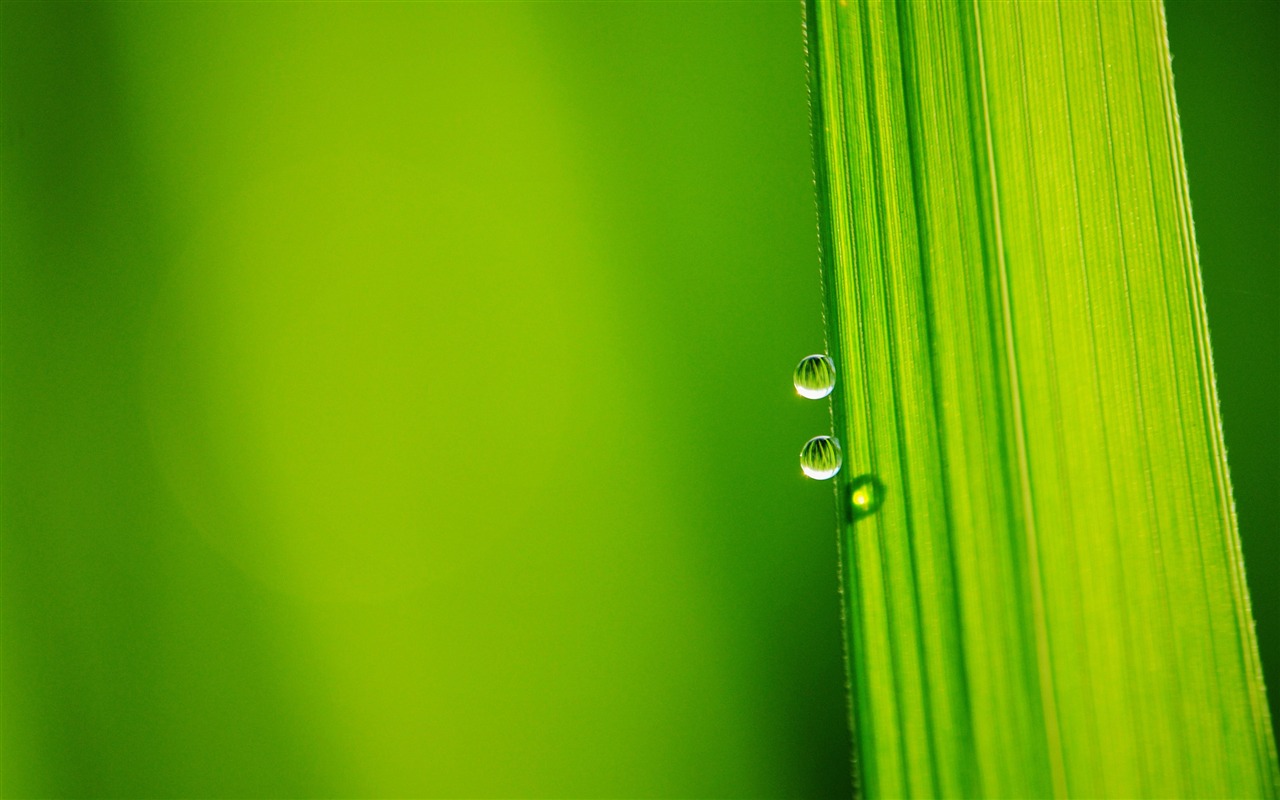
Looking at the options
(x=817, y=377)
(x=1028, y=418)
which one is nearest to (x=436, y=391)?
(x=817, y=377)

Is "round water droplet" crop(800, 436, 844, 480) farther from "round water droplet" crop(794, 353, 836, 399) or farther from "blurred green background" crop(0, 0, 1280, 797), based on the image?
"blurred green background" crop(0, 0, 1280, 797)

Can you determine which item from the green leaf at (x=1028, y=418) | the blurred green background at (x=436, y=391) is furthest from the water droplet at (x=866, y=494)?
the blurred green background at (x=436, y=391)

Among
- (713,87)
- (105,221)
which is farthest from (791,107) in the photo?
(105,221)

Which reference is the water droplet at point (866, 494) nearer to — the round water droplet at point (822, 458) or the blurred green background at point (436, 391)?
the round water droplet at point (822, 458)

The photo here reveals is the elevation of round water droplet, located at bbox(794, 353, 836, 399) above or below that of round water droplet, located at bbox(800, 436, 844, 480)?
above

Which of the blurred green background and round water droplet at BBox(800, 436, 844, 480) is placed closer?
round water droplet at BBox(800, 436, 844, 480)

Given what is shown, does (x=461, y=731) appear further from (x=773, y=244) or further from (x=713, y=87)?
(x=713, y=87)

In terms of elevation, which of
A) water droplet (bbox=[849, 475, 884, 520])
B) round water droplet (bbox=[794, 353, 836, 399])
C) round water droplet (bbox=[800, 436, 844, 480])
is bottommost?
water droplet (bbox=[849, 475, 884, 520])

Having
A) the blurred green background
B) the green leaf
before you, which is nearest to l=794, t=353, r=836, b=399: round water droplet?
the green leaf
